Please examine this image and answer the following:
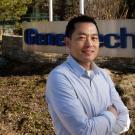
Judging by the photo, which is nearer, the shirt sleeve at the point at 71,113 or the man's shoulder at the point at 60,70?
the shirt sleeve at the point at 71,113

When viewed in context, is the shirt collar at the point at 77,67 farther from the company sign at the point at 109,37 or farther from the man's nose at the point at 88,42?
the company sign at the point at 109,37

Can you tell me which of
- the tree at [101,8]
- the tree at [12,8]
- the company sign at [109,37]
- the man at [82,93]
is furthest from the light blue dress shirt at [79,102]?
the tree at [12,8]

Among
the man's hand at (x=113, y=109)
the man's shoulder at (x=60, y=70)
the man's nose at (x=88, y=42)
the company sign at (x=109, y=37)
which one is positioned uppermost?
the man's nose at (x=88, y=42)

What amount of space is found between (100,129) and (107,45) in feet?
30.4

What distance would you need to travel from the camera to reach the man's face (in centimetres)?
244

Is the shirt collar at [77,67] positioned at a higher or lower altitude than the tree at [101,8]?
lower

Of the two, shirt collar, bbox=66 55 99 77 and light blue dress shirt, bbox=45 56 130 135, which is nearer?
light blue dress shirt, bbox=45 56 130 135

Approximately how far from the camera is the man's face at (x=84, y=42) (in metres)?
2.44

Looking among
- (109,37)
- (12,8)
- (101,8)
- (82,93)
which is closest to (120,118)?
(82,93)

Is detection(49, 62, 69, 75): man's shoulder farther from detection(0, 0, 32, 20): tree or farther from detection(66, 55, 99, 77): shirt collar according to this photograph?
detection(0, 0, 32, 20): tree

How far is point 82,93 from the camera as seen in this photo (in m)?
2.40

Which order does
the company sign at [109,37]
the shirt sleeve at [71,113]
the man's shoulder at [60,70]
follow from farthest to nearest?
the company sign at [109,37]
the man's shoulder at [60,70]
the shirt sleeve at [71,113]

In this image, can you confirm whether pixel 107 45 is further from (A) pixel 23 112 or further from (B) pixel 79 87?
(B) pixel 79 87

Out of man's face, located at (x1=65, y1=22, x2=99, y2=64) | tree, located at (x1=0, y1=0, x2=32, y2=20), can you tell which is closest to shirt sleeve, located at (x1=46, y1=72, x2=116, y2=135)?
man's face, located at (x1=65, y1=22, x2=99, y2=64)
